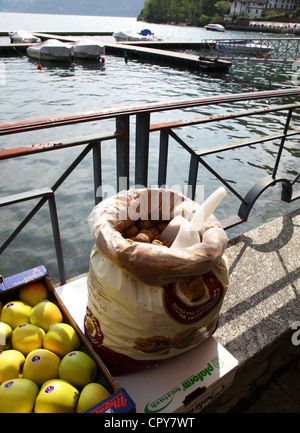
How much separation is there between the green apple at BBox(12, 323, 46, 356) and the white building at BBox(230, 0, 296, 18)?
10998cm

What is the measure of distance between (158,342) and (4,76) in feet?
67.7

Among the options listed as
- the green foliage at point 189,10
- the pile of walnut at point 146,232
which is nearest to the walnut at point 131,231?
the pile of walnut at point 146,232

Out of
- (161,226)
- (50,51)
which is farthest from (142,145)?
(50,51)

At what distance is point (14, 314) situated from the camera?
145 centimetres

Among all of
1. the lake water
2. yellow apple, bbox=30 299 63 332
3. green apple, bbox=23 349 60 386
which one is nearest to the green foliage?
the lake water

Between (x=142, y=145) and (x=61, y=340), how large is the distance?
3.68 feet

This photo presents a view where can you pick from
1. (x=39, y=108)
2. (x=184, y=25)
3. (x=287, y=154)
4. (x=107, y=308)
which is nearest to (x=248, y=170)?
(x=287, y=154)

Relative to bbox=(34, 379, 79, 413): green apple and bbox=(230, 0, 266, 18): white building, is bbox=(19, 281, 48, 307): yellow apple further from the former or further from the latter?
bbox=(230, 0, 266, 18): white building

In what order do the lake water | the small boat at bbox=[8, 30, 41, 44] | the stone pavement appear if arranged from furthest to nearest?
1. the small boat at bbox=[8, 30, 41, 44]
2. the lake water
3. the stone pavement

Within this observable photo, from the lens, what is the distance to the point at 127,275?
1.14 m

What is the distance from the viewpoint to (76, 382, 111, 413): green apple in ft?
3.68

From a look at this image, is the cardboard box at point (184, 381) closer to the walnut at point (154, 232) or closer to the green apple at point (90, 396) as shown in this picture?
the green apple at point (90, 396)

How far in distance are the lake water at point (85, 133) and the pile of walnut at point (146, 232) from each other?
11.3ft

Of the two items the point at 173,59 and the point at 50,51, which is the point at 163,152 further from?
the point at 50,51
